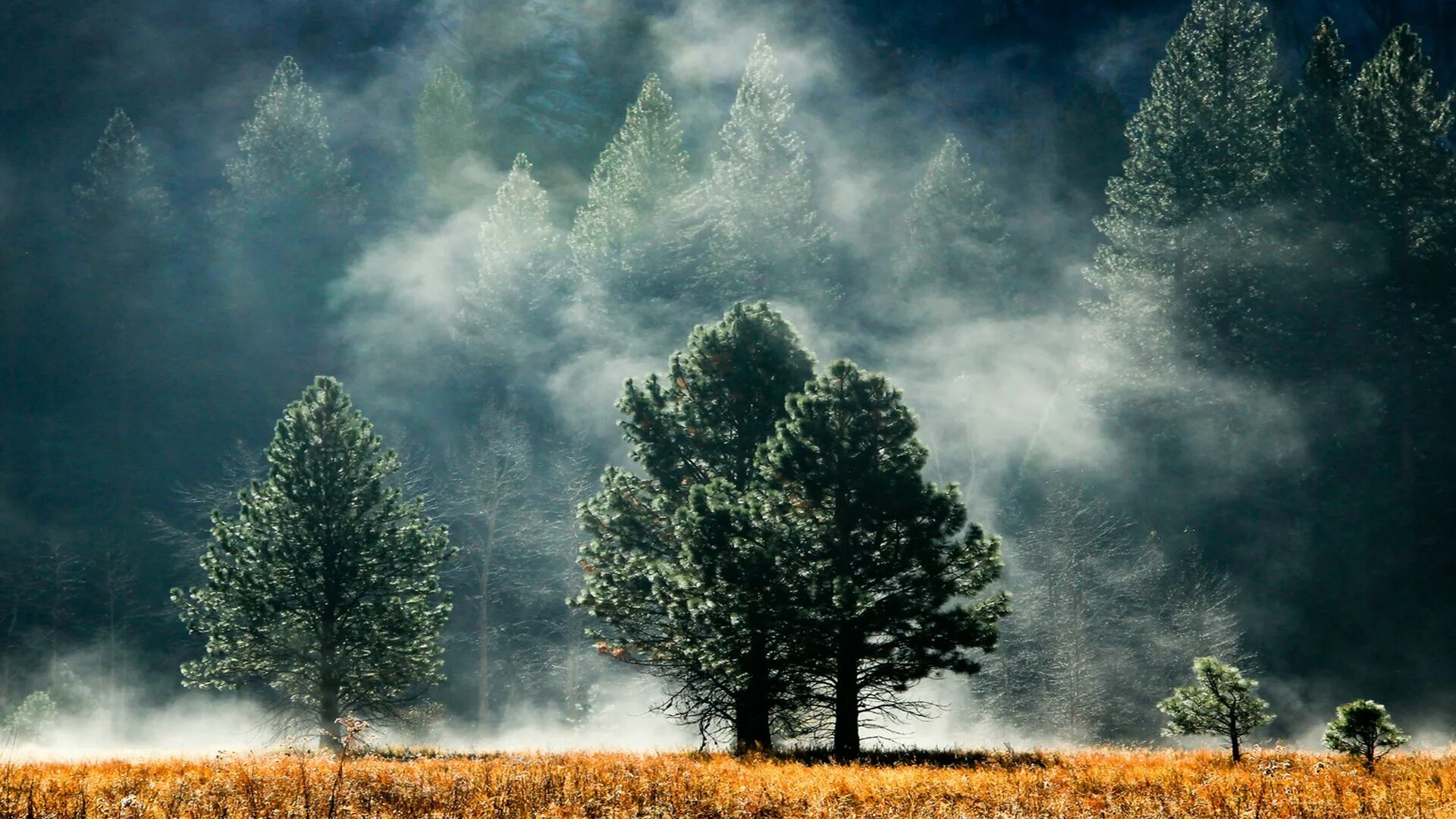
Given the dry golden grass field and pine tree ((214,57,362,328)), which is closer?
the dry golden grass field

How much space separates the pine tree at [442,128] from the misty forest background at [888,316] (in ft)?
1.14

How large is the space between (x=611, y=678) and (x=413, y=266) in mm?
43117

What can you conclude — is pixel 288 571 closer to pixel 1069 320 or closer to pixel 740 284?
pixel 740 284

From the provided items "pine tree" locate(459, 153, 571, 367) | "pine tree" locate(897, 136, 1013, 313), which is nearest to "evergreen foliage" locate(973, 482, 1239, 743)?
"pine tree" locate(897, 136, 1013, 313)

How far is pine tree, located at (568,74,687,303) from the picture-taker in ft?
176

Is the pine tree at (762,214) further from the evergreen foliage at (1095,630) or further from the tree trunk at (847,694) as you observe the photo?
the tree trunk at (847,694)

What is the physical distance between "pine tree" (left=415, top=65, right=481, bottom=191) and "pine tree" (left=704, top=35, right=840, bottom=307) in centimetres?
3114

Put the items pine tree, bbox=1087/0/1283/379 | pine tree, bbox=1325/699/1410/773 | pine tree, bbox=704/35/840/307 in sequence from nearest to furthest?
1. pine tree, bbox=1325/699/1410/773
2. pine tree, bbox=1087/0/1283/379
3. pine tree, bbox=704/35/840/307

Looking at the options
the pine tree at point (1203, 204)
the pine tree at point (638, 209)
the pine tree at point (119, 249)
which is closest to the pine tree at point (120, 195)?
the pine tree at point (119, 249)

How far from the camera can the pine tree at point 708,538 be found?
615 inches

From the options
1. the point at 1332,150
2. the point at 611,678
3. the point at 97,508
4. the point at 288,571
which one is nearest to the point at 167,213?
the point at 97,508

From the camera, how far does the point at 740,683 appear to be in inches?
617

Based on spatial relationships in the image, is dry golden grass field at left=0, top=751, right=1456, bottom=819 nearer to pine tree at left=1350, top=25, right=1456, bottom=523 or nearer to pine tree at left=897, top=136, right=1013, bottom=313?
pine tree at left=1350, top=25, right=1456, bottom=523

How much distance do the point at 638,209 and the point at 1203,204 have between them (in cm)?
3122
